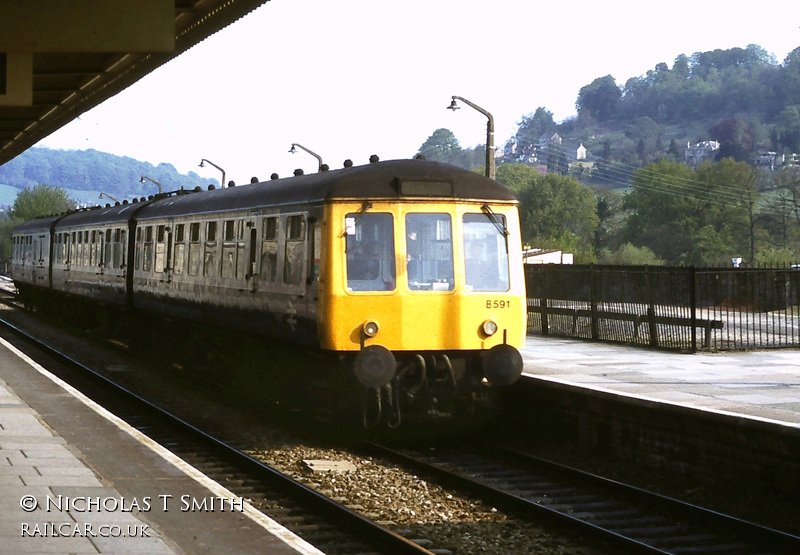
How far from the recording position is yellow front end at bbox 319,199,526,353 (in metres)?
12.1

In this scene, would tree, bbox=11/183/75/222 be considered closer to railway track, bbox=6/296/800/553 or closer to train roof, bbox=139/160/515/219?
train roof, bbox=139/160/515/219

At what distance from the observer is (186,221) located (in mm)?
18188

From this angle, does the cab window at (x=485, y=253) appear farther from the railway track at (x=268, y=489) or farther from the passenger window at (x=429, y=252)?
the railway track at (x=268, y=489)

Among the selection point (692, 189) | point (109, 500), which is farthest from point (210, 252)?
point (692, 189)

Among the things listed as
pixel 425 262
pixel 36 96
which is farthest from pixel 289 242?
pixel 36 96

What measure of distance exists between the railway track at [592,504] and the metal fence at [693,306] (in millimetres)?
7831

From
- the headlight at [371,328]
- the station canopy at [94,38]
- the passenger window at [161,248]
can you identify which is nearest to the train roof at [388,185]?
the headlight at [371,328]

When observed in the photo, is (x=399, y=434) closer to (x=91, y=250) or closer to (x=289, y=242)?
(x=289, y=242)

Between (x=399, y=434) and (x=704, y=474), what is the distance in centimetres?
421

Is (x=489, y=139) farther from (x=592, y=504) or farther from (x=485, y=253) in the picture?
(x=592, y=504)

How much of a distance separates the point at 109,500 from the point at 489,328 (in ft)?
19.3

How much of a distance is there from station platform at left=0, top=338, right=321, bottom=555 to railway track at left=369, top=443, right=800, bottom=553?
8.91ft

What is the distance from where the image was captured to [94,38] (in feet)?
38.6

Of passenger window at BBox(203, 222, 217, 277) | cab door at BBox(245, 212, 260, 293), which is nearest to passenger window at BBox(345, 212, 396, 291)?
cab door at BBox(245, 212, 260, 293)
